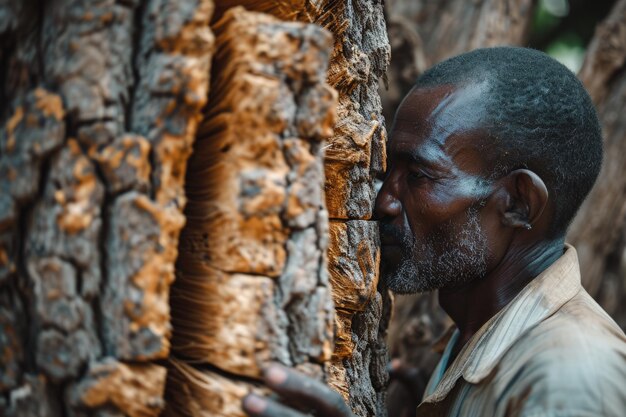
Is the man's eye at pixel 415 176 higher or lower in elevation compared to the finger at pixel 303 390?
higher

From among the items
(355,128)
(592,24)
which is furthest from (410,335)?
(592,24)

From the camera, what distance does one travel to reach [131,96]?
Answer: 49.4 inches

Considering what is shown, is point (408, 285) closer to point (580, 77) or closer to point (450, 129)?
point (450, 129)

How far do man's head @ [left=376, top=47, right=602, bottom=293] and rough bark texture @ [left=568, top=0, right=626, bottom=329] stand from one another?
7.32ft

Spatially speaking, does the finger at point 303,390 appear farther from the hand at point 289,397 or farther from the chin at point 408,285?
the chin at point 408,285

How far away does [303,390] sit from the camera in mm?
1345

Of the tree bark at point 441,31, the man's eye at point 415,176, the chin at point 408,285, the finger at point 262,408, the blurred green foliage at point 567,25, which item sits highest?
the blurred green foliage at point 567,25

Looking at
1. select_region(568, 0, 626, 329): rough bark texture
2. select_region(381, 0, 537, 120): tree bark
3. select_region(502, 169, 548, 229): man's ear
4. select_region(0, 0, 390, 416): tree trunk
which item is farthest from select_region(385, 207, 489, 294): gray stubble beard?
select_region(568, 0, 626, 329): rough bark texture

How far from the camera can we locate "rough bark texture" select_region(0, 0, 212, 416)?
1195 millimetres

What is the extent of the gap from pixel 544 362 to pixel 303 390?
26.7 inches

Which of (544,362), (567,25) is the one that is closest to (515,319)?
(544,362)

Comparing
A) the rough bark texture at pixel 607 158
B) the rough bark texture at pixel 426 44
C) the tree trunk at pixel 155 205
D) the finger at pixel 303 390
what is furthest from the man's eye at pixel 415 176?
the rough bark texture at pixel 607 158

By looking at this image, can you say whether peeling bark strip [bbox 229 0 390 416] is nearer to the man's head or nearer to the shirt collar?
the man's head

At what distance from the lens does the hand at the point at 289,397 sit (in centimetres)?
131
